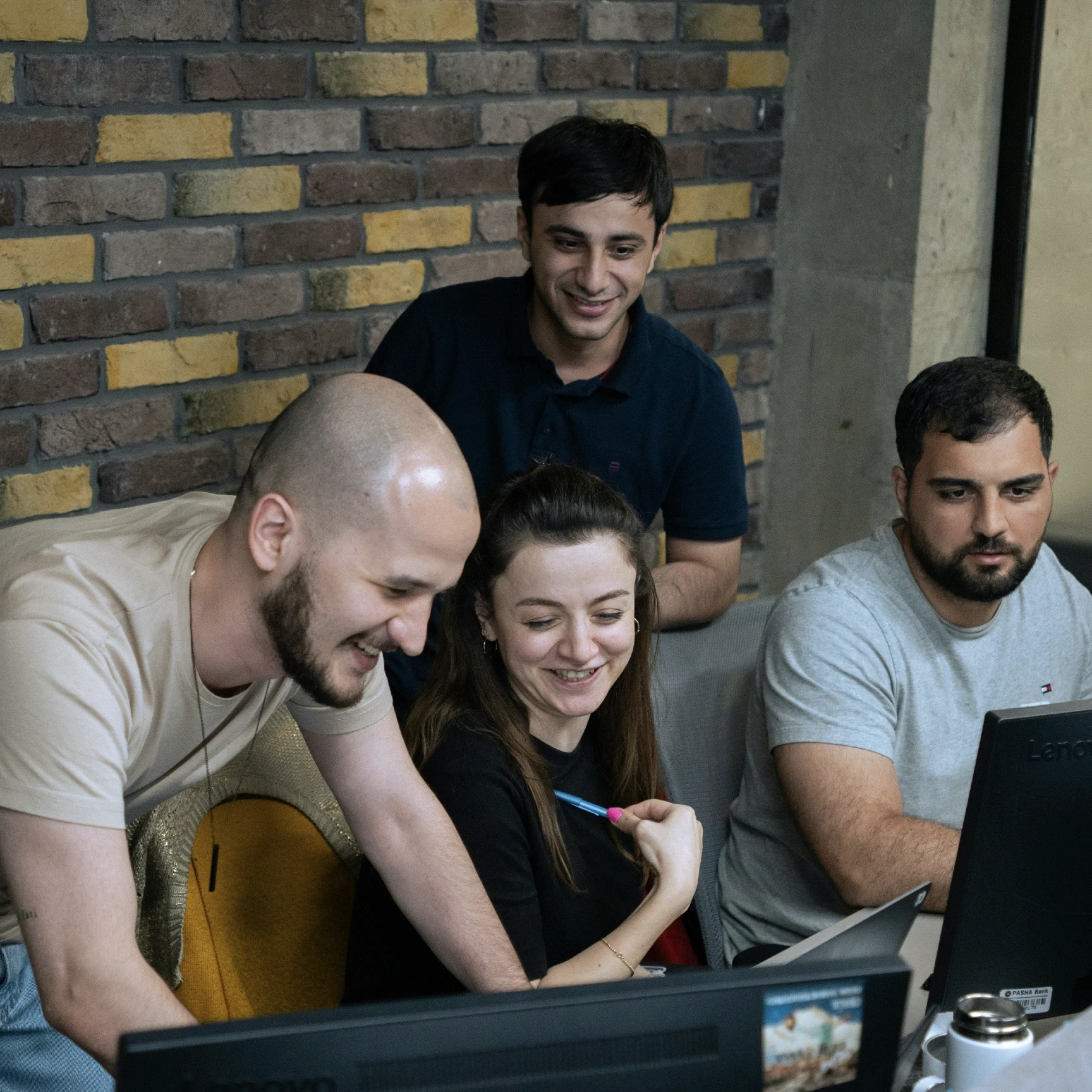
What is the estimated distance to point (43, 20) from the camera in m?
1.87

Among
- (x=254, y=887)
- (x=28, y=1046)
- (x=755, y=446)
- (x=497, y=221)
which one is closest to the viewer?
(x=28, y=1046)

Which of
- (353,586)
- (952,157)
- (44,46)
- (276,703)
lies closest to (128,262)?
(44,46)

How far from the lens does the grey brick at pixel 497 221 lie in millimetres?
2459

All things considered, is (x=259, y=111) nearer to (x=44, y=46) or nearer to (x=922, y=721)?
(x=44, y=46)

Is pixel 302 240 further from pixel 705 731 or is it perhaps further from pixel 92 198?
pixel 705 731

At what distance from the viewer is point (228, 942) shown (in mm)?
1557

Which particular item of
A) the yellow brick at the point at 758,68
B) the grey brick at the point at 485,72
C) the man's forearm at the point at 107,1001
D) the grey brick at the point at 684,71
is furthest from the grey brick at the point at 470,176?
the man's forearm at the point at 107,1001

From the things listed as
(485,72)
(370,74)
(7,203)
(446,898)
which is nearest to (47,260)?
(7,203)

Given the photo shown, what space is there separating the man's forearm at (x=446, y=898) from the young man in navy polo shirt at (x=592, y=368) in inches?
22.9

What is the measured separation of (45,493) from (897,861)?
125 centimetres

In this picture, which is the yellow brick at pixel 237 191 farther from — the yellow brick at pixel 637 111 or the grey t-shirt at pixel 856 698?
the grey t-shirt at pixel 856 698

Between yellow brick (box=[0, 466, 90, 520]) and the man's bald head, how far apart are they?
72 cm

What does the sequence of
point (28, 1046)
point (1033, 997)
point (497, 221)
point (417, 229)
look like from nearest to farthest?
point (1033, 997)
point (28, 1046)
point (417, 229)
point (497, 221)

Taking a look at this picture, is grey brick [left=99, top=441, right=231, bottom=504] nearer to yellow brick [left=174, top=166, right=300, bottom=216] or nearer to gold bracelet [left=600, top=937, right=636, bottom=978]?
yellow brick [left=174, top=166, right=300, bottom=216]
